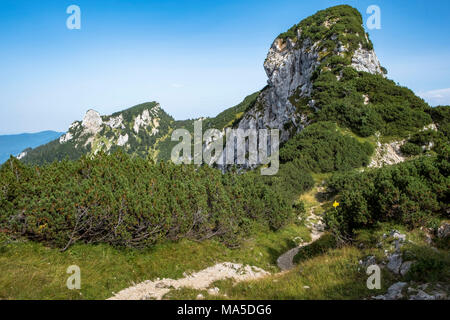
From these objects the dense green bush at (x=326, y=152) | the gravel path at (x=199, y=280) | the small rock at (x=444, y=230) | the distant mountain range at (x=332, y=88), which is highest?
the distant mountain range at (x=332, y=88)

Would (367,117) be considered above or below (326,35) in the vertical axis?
below

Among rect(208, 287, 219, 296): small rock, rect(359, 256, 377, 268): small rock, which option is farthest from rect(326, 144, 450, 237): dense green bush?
rect(208, 287, 219, 296): small rock

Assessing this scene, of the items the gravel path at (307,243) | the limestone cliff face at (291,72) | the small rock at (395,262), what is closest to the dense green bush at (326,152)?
the gravel path at (307,243)

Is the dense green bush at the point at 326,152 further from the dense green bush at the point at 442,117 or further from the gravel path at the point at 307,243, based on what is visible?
the dense green bush at the point at 442,117
